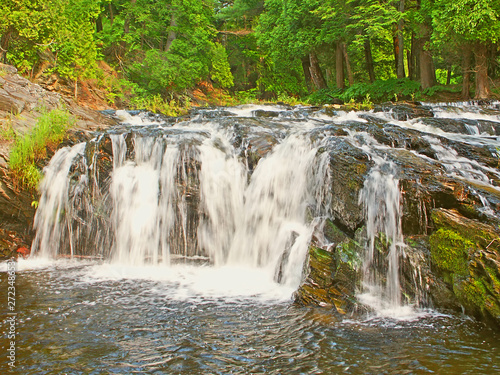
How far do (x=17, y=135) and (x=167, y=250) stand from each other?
4.56 m

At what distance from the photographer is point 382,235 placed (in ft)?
18.8

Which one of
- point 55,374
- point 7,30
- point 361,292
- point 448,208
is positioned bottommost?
point 55,374

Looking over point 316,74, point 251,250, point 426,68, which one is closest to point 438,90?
point 426,68

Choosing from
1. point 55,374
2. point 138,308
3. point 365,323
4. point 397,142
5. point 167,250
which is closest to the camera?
point 55,374

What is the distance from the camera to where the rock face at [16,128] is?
791cm

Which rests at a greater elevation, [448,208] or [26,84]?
[26,84]

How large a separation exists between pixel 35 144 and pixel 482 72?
56.6 ft

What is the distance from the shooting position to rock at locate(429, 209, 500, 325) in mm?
4469

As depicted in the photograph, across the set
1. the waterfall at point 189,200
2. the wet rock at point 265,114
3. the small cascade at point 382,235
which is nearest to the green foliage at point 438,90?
the wet rock at point 265,114

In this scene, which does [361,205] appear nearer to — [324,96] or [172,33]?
[324,96]

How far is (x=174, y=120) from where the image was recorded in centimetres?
1285

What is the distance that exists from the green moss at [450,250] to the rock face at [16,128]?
26.4 ft

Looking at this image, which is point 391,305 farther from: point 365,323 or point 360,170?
point 360,170

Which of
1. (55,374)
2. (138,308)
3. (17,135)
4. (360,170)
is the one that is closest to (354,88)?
(360,170)
